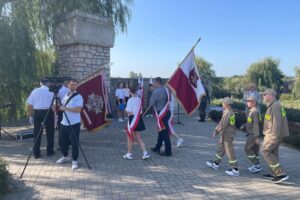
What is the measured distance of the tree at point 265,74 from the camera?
176 ft

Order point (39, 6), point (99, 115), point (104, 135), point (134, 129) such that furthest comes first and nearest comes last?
point (39, 6) < point (104, 135) < point (99, 115) < point (134, 129)

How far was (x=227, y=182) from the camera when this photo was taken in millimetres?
6777

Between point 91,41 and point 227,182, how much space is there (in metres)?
8.34

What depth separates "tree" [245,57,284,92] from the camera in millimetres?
53531

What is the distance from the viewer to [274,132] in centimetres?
674

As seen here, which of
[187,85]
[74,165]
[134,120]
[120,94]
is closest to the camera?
[74,165]

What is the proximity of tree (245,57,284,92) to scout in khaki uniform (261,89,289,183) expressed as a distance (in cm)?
4855

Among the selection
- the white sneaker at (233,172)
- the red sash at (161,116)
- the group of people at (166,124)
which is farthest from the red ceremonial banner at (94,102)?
the white sneaker at (233,172)

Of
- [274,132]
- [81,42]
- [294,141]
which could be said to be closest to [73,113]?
[274,132]

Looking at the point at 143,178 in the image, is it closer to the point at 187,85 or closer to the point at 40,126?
the point at 40,126

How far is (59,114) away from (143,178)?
3752 mm

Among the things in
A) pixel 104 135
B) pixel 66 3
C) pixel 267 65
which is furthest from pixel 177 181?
pixel 267 65

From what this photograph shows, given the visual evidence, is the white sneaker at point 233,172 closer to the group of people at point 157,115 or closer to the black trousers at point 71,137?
the group of people at point 157,115

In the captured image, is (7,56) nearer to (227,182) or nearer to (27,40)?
(27,40)
